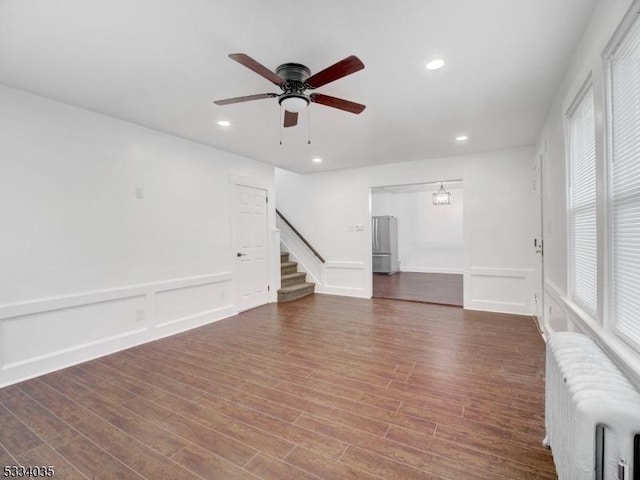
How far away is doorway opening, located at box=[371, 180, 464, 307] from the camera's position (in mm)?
8602

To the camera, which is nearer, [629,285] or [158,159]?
[629,285]

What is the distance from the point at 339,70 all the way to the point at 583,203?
1977mm

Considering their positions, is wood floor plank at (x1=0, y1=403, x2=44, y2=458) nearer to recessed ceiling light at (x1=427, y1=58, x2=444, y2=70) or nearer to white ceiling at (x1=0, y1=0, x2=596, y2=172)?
white ceiling at (x1=0, y1=0, x2=596, y2=172)

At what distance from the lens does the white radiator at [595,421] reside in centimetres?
98

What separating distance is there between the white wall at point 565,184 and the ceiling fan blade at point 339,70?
126 cm

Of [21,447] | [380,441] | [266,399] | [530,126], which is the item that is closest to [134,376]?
[21,447]

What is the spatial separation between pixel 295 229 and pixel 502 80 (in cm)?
473

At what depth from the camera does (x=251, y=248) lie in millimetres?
5160

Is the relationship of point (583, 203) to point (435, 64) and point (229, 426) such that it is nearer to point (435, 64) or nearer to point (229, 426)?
A: point (435, 64)

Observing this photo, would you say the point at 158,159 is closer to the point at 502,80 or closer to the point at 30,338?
the point at 30,338

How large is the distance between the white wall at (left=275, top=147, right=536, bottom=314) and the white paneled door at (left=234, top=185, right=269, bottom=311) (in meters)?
1.61

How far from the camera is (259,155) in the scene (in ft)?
16.3

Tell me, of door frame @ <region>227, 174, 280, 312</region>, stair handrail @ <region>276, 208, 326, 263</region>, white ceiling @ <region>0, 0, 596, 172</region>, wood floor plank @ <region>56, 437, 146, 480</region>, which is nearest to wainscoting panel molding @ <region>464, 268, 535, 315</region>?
white ceiling @ <region>0, 0, 596, 172</region>

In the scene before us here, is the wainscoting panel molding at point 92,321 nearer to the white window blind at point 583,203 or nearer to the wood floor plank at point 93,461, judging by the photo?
the wood floor plank at point 93,461
